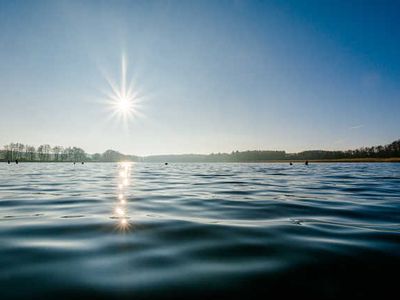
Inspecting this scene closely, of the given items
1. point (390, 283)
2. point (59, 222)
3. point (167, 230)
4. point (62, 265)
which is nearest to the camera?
point (390, 283)

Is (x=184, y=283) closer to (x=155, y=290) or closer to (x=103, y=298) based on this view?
(x=155, y=290)

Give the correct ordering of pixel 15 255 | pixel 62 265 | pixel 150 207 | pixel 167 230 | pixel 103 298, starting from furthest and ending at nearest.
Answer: pixel 150 207 < pixel 167 230 < pixel 15 255 < pixel 62 265 < pixel 103 298

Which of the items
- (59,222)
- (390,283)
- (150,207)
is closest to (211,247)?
(390,283)

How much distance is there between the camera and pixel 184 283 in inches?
106

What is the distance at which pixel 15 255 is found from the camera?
11.7ft

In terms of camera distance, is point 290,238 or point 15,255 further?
point 290,238

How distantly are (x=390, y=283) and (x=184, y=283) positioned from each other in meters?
2.14

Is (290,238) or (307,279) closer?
(307,279)

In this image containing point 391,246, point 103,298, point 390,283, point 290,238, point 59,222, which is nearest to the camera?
point 103,298

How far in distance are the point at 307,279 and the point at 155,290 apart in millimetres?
1630

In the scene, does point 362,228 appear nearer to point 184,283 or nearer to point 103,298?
point 184,283

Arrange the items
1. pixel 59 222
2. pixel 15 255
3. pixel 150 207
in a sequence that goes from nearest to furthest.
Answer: pixel 15 255 < pixel 59 222 < pixel 150 207

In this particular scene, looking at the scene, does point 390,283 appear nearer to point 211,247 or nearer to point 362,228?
point 211,247

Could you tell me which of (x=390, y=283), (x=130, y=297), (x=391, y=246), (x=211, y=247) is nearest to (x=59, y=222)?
(x=211, y=247)
